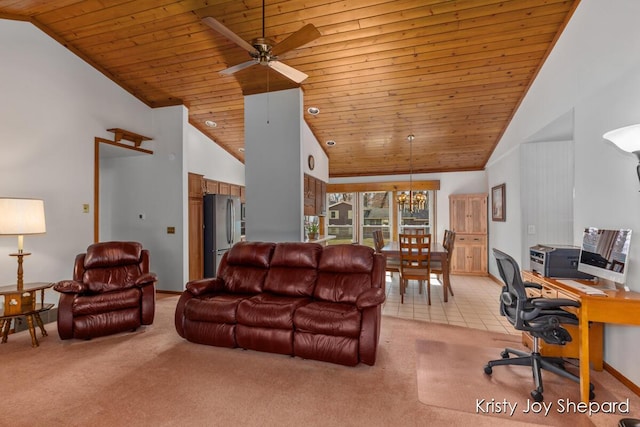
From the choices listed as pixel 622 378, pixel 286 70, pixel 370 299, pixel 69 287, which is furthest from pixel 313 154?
pixel 622 378

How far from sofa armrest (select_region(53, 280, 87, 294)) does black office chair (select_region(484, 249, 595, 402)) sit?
152 inches

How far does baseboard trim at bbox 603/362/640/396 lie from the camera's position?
7.22 ft

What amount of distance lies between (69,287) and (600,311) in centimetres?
446

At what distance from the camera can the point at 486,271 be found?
6551mm

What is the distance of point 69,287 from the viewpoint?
120 inches

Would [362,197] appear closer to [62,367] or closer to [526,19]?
[526,19]

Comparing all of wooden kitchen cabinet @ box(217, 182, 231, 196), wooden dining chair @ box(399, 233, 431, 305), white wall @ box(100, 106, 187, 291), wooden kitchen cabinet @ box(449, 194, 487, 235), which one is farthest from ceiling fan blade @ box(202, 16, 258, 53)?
wooden kitchen cabinet @ box(449, 194, 487, 235)

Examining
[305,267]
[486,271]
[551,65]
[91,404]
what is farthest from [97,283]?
→ [486,271]

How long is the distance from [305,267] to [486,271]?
5.02 metres

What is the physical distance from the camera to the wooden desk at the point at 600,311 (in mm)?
1965

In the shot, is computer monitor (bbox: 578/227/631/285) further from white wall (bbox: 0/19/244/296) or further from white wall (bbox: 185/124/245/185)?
white wall (bbox: 185/124/245/185)

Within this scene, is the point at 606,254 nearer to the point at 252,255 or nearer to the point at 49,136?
the point at 252,255

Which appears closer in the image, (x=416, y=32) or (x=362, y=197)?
(x=416, y=32)

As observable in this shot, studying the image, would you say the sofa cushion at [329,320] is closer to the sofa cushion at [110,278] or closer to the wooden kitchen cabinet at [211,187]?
the sofa cushion at [110,278]
